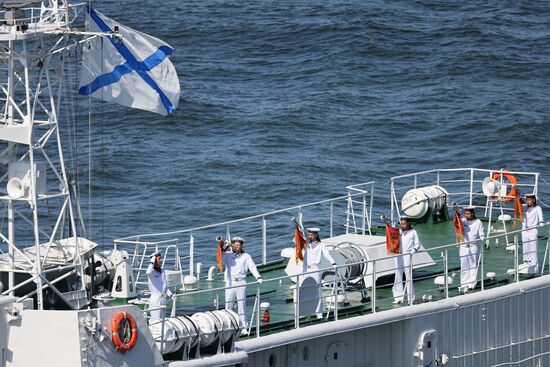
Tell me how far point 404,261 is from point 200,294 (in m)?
3.63

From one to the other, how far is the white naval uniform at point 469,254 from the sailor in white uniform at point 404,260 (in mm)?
824

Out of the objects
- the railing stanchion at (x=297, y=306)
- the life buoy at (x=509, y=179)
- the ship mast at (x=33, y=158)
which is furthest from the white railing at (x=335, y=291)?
the life buoy at (x=509, y=179)

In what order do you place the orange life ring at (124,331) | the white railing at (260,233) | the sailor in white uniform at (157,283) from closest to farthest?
the orange life ring at (124,331)
the sailor in white uniform at (157,283)
the white railing at (260,233)

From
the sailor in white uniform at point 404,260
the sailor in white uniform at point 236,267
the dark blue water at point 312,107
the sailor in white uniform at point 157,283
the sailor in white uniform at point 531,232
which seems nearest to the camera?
the sailor in white uniform at point 157,283

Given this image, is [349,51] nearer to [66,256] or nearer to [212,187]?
[212,187]

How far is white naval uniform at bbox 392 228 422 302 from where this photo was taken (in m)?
23.2

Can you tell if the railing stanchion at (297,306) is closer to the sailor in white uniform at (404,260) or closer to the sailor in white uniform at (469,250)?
the sailor in white uniform at (404,260)

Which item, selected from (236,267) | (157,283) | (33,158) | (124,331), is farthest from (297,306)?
(33,158)

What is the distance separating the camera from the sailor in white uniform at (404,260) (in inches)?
912

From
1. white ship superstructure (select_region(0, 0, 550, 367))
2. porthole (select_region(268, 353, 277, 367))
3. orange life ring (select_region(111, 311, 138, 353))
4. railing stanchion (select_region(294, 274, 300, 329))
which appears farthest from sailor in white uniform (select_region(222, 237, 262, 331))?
orange life ring (select_region(111, 311, 138, 353))

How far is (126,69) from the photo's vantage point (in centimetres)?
2091

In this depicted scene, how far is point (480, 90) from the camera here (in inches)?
2101

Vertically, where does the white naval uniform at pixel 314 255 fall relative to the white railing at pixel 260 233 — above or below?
above

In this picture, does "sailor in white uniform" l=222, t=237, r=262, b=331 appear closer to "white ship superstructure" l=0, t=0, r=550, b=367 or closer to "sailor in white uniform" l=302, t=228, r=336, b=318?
"white ship superstructure" l=0, t=0, r=550, b=367
